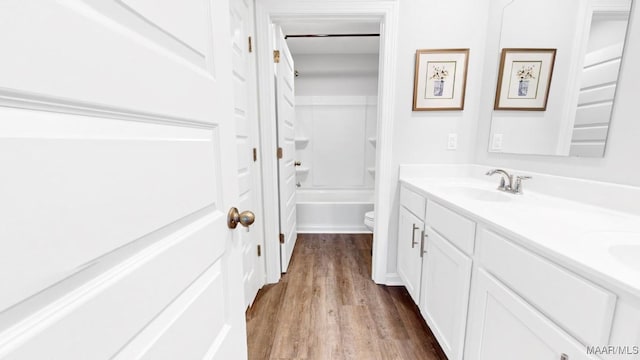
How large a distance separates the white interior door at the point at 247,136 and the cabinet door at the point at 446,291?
1156mm

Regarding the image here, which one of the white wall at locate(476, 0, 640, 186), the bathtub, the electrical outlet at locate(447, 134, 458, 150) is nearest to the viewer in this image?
the white wall at locate(476, 0, 640, 186)

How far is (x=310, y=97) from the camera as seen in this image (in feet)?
11.4

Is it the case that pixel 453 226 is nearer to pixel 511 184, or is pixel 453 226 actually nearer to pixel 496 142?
pixel 511 184

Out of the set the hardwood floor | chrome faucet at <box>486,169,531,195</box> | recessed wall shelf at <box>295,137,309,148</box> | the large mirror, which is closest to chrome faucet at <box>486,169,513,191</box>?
chrome faucet at <box>486,169,531,195</box>

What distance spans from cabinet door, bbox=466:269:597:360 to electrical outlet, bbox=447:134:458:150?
1125 mm

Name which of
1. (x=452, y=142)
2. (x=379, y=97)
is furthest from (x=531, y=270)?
(x=379, y=97)

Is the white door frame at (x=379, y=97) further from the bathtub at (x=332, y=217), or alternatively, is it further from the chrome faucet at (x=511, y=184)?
the bathtub at (x=332, y=217)

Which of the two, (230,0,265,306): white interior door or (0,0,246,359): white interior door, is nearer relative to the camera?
(0,0,246,359): white interior door

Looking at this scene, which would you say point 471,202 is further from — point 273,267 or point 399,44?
point 273,267

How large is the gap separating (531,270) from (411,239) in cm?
93

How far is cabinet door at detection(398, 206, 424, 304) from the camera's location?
5.04ft

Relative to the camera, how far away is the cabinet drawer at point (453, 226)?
1.04m
